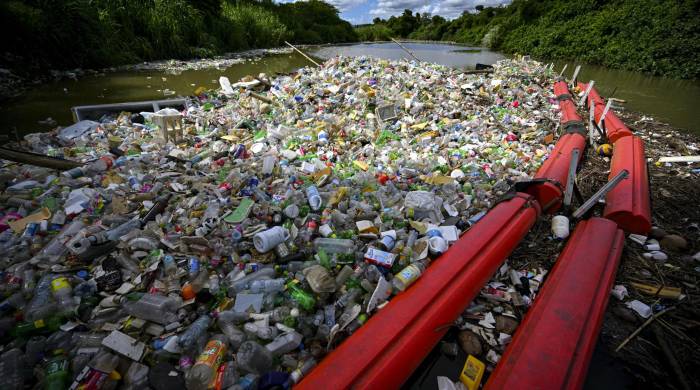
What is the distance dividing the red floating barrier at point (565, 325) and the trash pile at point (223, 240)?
0.36 meters

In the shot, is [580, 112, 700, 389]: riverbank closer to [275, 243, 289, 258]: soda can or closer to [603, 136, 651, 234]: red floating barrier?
[603, 136, 651, 234]: red floating barrier

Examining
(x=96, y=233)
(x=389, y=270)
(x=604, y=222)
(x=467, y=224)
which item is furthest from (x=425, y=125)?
(x=96, y=233)

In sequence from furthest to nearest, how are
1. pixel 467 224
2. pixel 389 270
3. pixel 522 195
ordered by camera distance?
pixel 467 224
pixel 522 195
pixel 389 270

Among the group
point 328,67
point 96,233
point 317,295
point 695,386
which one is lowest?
point 695,386

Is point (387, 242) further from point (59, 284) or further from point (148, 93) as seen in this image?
point (148, 93)

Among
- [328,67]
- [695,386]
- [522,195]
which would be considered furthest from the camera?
[328,67]

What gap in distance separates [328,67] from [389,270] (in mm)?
6335

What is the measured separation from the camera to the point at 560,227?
2.53 meters

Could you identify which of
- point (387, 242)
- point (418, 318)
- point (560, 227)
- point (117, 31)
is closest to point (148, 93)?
point (117, 31)

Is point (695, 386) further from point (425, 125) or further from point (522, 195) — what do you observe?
point (425, 125)

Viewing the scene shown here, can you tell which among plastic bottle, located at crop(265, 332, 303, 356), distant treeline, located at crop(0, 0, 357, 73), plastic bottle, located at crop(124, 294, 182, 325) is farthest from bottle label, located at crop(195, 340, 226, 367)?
distant treeline, located at crop(0, 0, 357, 73)

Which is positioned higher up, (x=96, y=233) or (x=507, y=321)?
(x=96, y=233)

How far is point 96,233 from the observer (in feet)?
7.01

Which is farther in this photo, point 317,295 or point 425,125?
point 425,125
